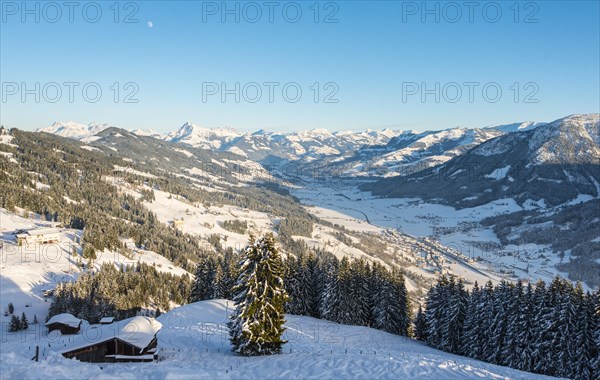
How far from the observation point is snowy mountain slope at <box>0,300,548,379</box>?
25.9 meters

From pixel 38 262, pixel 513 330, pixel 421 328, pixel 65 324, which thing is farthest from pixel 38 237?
pixel 513 330

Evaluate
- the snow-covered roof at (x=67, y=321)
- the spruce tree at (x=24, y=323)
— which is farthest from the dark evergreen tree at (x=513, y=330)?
the spruce tree at (x=24, y=323)

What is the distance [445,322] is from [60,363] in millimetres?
49778

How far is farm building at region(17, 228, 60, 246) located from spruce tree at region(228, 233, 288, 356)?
289 feet

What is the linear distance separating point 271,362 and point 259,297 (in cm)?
571

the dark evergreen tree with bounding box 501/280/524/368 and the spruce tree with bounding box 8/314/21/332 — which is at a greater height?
the dark evergreen tree with bounding box 501/280/524/368

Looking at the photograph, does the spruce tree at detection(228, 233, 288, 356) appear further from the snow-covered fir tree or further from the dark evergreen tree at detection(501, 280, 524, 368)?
the snow-covered fir tree

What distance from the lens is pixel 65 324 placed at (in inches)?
2269

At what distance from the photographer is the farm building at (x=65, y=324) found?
2250 inches

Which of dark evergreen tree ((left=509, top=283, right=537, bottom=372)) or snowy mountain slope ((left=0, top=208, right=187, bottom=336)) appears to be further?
snowy mountain slope ((left=0, top=208, right=187, bottom=336))

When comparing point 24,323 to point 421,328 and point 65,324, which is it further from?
point 421,328

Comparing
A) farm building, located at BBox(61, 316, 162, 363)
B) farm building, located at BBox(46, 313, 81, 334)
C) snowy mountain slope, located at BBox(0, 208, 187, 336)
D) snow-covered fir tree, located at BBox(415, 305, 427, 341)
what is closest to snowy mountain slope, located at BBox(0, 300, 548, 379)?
farm building, located at BBox(61, 316, 162, 363)

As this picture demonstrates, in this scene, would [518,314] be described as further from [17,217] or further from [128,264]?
[17,217]

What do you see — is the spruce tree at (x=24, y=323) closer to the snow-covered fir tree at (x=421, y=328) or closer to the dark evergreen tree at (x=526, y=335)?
the snow-covered fir tree at (x=421, y=328)
